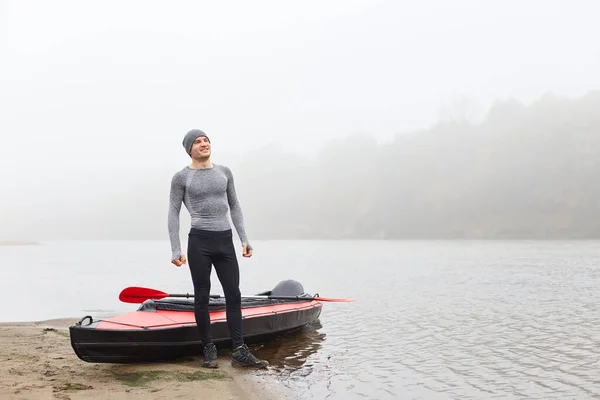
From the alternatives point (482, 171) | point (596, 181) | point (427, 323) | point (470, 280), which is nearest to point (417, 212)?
point (482, 171)

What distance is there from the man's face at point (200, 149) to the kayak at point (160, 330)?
2451mm

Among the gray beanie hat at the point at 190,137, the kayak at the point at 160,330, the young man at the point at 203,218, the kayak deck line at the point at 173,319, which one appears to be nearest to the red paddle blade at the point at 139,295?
the kayak at the point at 160,330

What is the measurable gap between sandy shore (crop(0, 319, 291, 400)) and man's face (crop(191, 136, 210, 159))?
2.69 metres

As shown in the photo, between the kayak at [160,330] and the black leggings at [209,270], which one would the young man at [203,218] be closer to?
the black leggings at [209,270]

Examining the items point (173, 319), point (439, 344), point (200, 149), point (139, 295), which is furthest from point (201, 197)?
point (439, 344)

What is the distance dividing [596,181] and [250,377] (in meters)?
190

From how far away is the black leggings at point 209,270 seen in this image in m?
6.33

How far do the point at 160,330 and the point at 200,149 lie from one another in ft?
8.46

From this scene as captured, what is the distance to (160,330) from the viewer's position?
6930mm

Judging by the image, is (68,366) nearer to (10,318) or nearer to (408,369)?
(408,369)

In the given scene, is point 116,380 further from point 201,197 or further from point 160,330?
point 201,197

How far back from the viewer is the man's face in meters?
6.31

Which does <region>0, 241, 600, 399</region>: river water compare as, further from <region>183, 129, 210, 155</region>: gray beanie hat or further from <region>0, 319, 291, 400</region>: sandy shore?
<region>183, 129, 210, 155</region>: gray beanie hat

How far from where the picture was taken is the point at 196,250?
6312 millimetres
